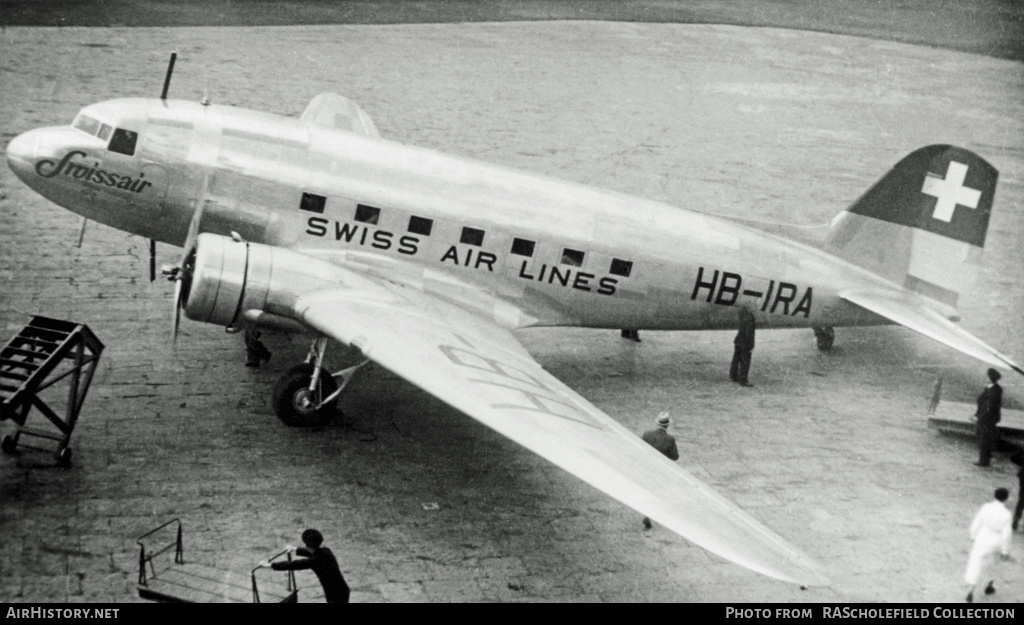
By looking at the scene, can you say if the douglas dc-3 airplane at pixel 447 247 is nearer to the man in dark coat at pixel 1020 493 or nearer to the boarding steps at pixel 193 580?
the man in dark coat at pixel 1020 493

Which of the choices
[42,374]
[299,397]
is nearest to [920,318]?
[299,397]

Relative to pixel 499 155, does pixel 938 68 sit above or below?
above

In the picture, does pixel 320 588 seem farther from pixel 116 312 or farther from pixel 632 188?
pixel 632 188

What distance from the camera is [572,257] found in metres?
17.5

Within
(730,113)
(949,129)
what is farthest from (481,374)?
Answer: (949,129)

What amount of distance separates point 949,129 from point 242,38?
1954 centimetres

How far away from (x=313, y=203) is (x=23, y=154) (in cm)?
430

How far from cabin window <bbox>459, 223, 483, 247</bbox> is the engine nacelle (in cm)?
246

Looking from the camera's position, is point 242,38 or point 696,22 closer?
point 242,38

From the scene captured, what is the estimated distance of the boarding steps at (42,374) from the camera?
1381 cm

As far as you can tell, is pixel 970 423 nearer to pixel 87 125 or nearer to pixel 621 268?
pixel 621 268

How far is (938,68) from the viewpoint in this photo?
1441 inches

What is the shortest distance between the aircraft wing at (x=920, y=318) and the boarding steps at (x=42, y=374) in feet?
37.5
